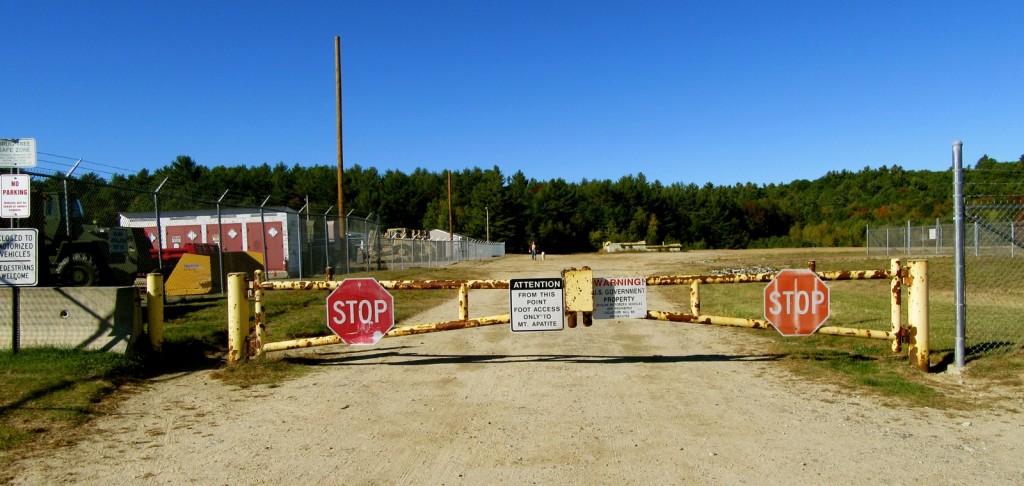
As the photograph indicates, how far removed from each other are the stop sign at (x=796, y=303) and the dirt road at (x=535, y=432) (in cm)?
55

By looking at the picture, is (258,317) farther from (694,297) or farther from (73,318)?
(694,297)

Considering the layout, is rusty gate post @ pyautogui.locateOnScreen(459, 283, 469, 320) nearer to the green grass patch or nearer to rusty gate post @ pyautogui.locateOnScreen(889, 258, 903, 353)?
the green grass patch

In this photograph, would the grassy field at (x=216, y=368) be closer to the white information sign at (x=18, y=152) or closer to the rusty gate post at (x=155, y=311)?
the rusty gate post at (x=155, y=311)

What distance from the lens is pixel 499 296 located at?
62.8 ft

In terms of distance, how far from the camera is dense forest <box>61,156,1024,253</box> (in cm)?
9938

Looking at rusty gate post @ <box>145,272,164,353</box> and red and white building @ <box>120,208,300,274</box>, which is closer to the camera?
rusty gate post @ <box>145,272,164,353</box>

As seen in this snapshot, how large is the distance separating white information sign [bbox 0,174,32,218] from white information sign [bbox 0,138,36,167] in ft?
2.68

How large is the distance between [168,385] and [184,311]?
5.52m

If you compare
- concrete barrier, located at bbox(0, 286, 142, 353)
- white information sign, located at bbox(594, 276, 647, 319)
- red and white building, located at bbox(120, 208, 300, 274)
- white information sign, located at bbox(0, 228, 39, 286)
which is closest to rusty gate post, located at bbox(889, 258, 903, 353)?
white information sign, located at bbox(594, 276, 647, 319)

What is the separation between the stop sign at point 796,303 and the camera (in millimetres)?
7852

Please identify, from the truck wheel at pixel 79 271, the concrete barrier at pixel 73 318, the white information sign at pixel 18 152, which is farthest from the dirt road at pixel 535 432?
the truck wheel at pixel 79 271

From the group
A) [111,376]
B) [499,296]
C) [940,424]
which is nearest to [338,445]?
[111,376]

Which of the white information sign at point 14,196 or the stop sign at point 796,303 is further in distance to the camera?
the white information sign at point 14,196

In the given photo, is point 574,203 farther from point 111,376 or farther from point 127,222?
point 111,376
